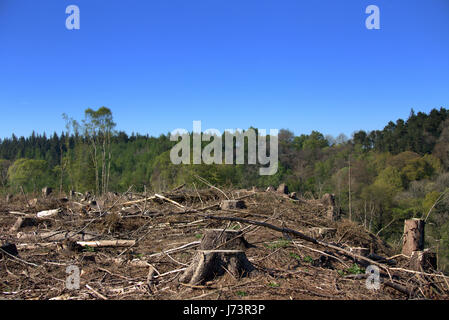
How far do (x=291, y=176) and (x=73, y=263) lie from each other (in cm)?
4841

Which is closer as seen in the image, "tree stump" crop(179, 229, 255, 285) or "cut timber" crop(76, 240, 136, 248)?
"tree stump" crop(179, 229, 255, 285)

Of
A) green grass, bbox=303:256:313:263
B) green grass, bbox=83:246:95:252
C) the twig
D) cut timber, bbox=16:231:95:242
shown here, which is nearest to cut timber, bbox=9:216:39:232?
cut timber, bbox=16:231:95:242

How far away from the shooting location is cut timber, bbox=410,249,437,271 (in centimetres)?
396

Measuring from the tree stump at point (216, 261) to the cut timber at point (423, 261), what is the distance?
2.00 metres

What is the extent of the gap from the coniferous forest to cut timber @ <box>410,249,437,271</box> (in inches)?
210

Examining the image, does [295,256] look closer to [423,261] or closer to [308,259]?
[308,259]

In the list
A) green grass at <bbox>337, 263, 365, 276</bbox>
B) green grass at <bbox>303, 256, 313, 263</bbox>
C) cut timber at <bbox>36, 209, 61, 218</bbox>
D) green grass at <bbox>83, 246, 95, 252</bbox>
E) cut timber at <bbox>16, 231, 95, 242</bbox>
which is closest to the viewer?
green grass at <bbox>337, 263, 365, 276</bbox>

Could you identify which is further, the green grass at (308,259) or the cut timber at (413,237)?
the cut timber at (413,237)

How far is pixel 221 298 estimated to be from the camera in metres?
2.83

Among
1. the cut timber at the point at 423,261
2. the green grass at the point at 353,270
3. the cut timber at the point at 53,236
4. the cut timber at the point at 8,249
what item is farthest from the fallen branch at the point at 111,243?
the cut timber at the point at 423,261

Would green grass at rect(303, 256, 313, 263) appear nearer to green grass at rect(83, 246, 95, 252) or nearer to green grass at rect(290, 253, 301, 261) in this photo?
green grass at rect(290, 253, 301, 261)

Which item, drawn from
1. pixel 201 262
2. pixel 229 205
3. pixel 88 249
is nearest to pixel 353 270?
pixel 201 262

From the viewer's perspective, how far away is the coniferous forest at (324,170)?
2675 cm

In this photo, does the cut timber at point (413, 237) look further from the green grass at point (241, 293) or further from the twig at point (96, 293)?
the twig at point (96, 293)
